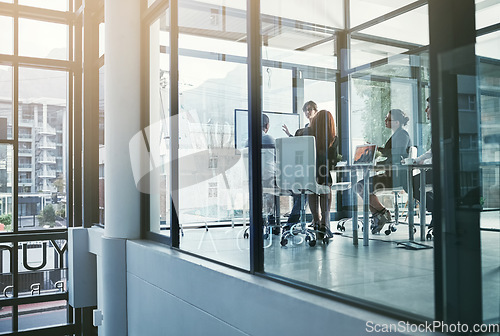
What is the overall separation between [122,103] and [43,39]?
2.82 meters

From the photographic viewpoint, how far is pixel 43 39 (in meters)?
7.54

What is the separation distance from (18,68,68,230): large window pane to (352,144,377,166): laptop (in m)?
5.68

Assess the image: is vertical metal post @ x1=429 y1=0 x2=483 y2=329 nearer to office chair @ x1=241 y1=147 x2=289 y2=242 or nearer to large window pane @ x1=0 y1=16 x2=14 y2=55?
office chair @ x1=241 y1=147 x2=289 y2=242

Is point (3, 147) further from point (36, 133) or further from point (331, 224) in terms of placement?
point (331, 224)

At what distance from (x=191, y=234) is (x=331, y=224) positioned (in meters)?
1.37

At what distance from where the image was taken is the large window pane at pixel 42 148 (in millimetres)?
7441

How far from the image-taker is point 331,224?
3605 mm

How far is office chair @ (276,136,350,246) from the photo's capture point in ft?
11.5

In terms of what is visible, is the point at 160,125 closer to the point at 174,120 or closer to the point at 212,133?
the point at 174,120

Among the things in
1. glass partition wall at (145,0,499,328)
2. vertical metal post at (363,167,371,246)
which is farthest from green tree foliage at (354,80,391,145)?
vertical metal post at (363,167,371,246)

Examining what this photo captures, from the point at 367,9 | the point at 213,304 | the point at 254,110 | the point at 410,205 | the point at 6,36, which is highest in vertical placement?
the point at 6,36

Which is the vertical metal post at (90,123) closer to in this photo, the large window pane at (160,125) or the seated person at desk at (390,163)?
the large window pane at (160,125)

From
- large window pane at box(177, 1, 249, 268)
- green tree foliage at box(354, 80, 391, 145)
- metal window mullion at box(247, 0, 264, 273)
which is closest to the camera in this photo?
green tree foliage at box(354, 80, 391, 145)

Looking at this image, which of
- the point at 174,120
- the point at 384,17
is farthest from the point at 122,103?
the point at 384,17
